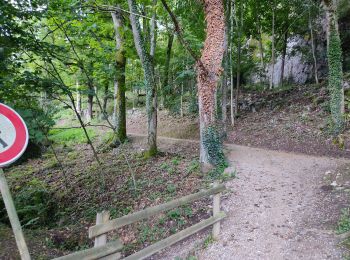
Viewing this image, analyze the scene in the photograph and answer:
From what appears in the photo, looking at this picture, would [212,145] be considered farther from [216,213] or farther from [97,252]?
[97,252]

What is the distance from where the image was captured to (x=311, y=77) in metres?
20.2

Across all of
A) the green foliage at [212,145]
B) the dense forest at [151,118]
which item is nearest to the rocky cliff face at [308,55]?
the dense forest at [151,118]

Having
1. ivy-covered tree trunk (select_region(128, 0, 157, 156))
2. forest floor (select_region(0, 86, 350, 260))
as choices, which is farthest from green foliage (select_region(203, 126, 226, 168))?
ivy-covered tree trunk (select_region(128, 0, 157, 156))

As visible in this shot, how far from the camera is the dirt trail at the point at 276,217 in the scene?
4852mm

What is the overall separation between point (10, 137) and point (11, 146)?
0.27 feet

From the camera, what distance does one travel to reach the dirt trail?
4852mm

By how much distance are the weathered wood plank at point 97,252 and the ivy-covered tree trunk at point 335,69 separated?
1069 centimetres

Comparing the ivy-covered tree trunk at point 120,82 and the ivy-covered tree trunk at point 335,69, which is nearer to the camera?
the ivy-covered tree trunk at point 335,69

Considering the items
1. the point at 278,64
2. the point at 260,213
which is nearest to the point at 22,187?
the point at 260,213

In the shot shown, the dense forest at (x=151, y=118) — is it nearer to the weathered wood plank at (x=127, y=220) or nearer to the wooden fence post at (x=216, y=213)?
the wooden fence post at (x=216, y=213)

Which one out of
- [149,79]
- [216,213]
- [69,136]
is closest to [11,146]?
[216,213]

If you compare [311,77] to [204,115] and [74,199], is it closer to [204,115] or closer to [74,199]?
[204,115]

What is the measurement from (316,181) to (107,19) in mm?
12885

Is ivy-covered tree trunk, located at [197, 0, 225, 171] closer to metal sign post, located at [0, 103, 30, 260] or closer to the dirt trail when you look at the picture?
the dirt trail
